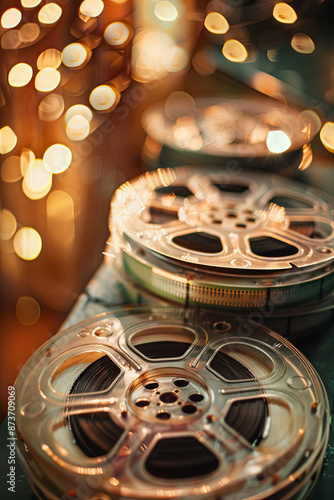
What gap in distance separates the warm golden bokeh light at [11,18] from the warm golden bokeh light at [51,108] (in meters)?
0.30

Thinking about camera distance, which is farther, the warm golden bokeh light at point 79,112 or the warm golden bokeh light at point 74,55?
the warm golden bokeh light at point 79,112

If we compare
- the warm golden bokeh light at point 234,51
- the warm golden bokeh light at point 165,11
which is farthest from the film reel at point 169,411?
the warm golden bokeh light at point 165,11

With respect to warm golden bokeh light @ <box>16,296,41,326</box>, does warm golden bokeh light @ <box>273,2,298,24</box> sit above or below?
above

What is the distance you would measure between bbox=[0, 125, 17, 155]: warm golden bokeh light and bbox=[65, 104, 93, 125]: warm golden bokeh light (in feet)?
1.34

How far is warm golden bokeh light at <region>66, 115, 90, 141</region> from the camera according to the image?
1.79 metres

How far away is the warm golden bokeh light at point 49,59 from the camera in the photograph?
1367 mm

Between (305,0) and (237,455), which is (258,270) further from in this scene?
(305,0)

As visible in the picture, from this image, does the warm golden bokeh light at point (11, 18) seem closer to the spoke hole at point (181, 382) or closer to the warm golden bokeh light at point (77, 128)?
the warm golden bokeh light at point (77, 128)

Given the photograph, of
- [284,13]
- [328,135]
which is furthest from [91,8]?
[328,135]

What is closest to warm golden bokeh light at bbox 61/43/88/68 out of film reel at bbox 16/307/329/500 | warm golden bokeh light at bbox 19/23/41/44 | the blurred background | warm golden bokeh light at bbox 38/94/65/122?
the blurred background

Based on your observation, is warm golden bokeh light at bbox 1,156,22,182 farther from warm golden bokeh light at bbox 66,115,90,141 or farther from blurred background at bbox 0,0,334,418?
warm golden bokeh light at bbox 66,115,90,141

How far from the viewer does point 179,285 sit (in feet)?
3.45

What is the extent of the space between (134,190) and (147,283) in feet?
1.25

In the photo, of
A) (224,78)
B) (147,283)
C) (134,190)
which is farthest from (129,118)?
(147,283)
